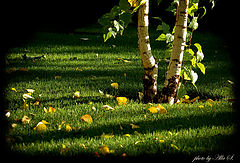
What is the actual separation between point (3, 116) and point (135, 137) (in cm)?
121

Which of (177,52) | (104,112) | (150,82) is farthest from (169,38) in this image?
(104,112)

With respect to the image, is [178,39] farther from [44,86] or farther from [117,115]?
[44,86]

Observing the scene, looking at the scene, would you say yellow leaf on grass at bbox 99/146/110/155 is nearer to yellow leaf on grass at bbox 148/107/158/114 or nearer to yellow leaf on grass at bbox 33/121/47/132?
yellow leaf on grass at bbox 33/121/47/132

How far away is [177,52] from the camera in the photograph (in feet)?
9.09

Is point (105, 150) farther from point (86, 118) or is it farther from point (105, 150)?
point (86, 118)

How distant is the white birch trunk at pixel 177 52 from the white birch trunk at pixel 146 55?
0.15 m

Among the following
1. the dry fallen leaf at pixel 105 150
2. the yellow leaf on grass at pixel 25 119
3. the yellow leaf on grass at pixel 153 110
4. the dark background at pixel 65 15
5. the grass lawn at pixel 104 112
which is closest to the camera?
the dry fallen leaf at pixel 105 150

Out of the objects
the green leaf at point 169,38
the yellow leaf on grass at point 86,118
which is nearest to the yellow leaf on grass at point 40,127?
the yellow leaf on grass at point 86,118

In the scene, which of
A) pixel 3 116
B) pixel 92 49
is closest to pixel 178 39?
pixel 3 116

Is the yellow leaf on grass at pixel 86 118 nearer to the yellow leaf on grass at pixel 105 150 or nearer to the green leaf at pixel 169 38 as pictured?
the yellow leaf on grass at pixel 105 150

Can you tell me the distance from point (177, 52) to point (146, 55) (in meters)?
0.30

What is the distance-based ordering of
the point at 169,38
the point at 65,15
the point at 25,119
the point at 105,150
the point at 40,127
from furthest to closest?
the point at 65,15
the point at 169,38
the point at 25,119
the point at 40,127
the point at 105,150

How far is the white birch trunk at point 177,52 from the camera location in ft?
8.96

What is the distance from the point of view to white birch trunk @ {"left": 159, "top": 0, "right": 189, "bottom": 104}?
8.96ft
